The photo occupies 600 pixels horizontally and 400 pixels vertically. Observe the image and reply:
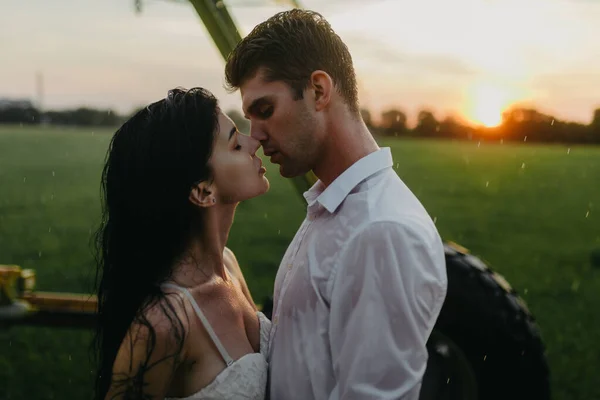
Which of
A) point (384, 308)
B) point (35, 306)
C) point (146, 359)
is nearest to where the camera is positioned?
point (384, 308)

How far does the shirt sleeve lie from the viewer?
77.9 inches

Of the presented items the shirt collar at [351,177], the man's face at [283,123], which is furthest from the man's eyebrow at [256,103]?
the shirt collar at [351,177]

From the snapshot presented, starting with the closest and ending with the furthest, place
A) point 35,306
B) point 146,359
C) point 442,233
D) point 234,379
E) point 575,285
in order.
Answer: point 146,359, point 234,379, point 35,306, point 575,285, point 442,233

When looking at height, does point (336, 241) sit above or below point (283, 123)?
below

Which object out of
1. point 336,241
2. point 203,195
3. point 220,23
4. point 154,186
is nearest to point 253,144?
point 203,195

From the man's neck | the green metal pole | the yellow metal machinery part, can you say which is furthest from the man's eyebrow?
the yellow metal machinery part

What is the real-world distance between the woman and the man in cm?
13

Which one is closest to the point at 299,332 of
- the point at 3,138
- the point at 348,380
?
the point at 348,380

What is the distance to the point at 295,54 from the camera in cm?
238

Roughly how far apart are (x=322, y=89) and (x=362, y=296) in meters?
0.72

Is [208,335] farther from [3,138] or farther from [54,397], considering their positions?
[3,138]

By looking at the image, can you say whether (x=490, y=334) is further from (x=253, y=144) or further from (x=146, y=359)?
(x=146, y=359)

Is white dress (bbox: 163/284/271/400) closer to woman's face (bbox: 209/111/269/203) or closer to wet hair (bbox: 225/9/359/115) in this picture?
woman's face (bbox: 209/111/269/203)

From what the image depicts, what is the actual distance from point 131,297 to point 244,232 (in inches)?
336
